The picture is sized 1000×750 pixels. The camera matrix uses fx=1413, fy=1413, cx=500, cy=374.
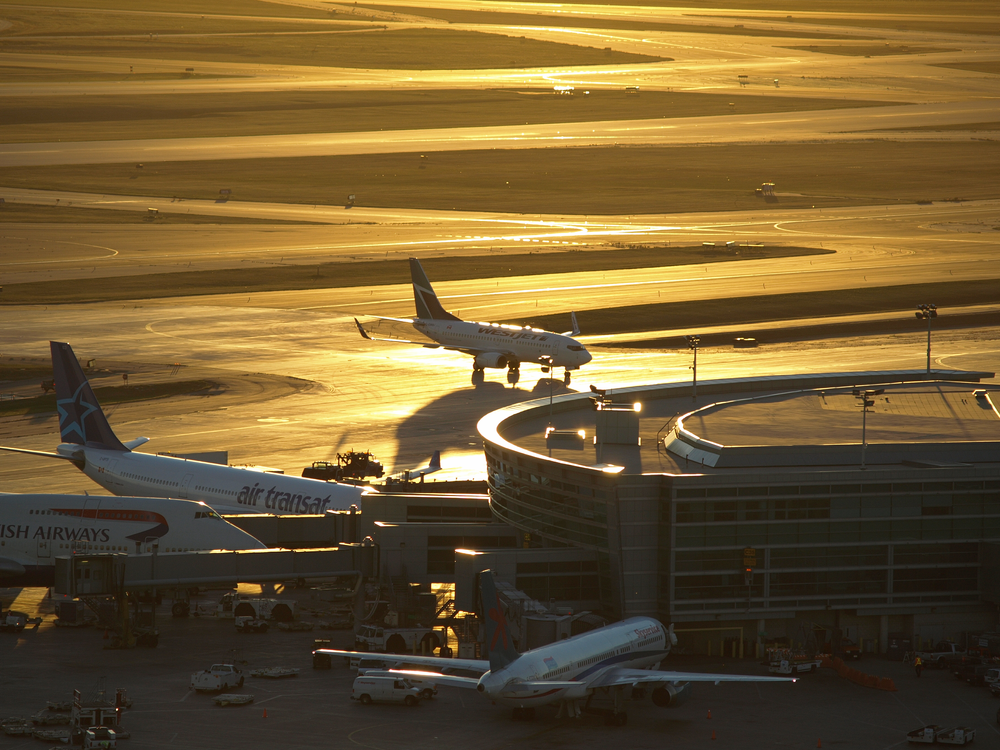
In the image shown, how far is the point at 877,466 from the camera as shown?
64500 mm

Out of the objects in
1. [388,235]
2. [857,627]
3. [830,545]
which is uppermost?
[388,235]

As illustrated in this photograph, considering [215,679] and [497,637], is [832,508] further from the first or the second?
[215,679]

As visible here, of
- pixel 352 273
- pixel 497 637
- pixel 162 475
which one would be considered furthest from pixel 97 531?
pixel 352 273

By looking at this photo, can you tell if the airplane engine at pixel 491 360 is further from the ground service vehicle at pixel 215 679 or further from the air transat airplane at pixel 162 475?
the ground service vehicle at pixel 215 679

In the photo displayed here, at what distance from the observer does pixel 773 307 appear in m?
145

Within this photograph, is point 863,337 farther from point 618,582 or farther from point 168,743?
point 168,743

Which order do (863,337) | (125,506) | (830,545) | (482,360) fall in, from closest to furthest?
(830,545)
(125,506)
(482,360)
(863,337)

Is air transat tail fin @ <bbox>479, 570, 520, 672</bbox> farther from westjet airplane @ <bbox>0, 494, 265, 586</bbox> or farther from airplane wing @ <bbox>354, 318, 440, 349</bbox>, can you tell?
airplane wing @ <bbox>354, 318, 440, 349</bbox>

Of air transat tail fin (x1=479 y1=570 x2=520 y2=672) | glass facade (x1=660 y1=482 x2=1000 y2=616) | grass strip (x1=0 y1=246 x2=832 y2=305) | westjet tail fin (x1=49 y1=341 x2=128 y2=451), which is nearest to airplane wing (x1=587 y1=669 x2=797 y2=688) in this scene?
air transat tail fin (x1=479 y1=570 x2=520 y2=672)

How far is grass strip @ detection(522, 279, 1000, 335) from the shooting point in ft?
454

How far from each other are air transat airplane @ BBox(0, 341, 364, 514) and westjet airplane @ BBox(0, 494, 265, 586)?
7429 mm

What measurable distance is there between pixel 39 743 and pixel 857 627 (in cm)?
3534

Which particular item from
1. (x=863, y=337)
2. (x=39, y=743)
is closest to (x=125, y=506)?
(x=39, y=743)

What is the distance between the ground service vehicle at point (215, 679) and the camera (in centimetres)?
5512
